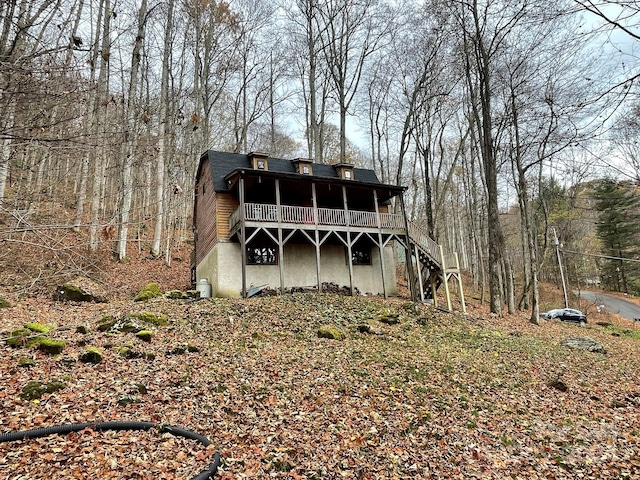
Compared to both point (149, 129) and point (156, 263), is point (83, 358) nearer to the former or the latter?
point (149, 129)

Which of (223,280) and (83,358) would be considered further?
(223,280)

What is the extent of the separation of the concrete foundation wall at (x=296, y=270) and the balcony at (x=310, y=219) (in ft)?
4.29

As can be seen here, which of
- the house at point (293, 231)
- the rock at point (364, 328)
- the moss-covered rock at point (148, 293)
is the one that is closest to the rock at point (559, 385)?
the rock at point (364, 328)

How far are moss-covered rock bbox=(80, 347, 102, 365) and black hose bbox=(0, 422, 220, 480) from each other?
2175 mm

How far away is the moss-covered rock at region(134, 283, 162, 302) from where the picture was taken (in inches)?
506

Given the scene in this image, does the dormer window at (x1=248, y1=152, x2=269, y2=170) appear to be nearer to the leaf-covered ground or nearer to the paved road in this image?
the leaf-covered ground

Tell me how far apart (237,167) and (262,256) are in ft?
14.8

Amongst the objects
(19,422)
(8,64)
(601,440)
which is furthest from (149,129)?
(601,440)

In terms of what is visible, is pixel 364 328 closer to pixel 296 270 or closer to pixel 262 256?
pixel 296 270

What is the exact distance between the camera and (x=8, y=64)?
2832 mm

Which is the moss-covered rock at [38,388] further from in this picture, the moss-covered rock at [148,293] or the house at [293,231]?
the house at [293,231]

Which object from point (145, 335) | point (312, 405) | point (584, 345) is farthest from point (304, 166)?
point (312, 405)

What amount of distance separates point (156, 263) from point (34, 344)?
43.1 ft

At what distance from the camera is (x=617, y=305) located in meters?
31.6
